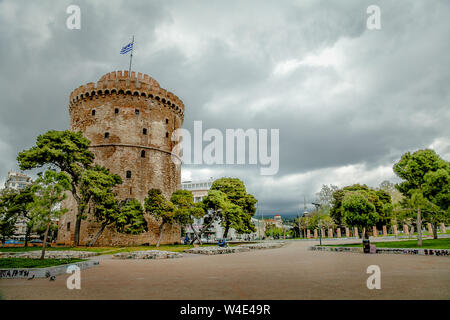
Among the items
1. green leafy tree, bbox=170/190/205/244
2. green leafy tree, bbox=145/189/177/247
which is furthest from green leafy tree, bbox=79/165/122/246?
green leafy tree, bbox=170/190/205/244

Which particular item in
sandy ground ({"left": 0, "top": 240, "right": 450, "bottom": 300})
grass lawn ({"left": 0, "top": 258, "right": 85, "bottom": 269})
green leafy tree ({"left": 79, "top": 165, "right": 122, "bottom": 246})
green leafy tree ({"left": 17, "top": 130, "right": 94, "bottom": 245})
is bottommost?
grass lawn ({"left": 0, "top": 258, "right": 85, "bottom": 269})

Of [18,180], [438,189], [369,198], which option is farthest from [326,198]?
[18,180]

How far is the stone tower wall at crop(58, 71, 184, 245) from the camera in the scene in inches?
1243

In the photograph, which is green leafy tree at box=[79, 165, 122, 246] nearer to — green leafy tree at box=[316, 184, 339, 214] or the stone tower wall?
the stone tower wall

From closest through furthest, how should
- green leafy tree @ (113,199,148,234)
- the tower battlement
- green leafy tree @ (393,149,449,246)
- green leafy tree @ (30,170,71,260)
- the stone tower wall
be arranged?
1. green leafy tree @ (30,170,71,260)
2. green leafy tree @ (393,149,449,246)
3. green leafy tree @ (113,199,148,234)
4. the stone tower wall
5. the tower battlement

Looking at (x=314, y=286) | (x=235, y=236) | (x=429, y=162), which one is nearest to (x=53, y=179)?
(x=314, y=286)

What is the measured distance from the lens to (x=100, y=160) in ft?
105

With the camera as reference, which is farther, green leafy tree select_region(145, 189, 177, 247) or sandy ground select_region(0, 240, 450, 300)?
green leafy tree select_region(145, 189, 177, 247)

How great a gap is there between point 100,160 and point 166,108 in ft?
35.3

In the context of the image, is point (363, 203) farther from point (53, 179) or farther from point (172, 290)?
point (53, 179)

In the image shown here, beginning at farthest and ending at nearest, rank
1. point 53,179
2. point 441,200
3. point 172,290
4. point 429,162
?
1. point 429,162
2. point 441,200
3. point 53,179
4. point 172,290

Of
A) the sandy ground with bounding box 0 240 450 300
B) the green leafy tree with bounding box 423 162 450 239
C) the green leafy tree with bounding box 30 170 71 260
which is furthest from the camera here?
the green leafy tree with bounding box 423 162 450 239

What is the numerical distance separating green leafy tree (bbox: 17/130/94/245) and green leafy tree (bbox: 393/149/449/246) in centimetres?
2805

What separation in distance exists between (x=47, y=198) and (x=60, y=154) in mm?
12365
